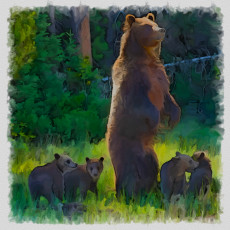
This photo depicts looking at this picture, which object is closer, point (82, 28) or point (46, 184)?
point (46, 184)

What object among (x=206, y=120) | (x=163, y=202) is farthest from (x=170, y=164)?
(x=206, y=120)

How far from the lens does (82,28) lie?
929 centimetres

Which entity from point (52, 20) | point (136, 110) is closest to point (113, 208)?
point (136, 110)

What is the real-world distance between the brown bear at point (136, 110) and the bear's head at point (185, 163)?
0.91 ft

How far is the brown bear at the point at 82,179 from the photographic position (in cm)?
641

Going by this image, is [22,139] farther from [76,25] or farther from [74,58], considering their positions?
[76,25]

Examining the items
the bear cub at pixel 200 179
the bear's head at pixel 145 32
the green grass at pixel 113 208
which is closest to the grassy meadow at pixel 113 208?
the green grass at pixel 113 208

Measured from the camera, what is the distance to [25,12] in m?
8.27

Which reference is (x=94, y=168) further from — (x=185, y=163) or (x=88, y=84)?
(x=88, y=84)

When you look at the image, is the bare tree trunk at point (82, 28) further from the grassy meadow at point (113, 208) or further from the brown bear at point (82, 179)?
the brown bear at point (82, 179)

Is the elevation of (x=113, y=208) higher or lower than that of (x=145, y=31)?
lower

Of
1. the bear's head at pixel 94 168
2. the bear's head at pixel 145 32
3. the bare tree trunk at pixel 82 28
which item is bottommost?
the bear's head at pixel 94 168

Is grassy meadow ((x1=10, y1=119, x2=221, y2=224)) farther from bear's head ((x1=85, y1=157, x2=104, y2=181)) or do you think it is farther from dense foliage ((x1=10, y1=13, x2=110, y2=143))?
dense foliage ((x1=10, y1=13, x2=110, y2=143))

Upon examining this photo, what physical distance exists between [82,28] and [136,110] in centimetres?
358
